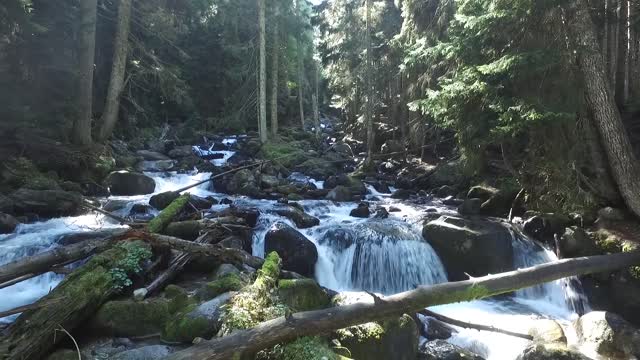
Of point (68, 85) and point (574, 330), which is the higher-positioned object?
point (68, 85)

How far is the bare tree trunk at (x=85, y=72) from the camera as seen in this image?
16016 millimetres

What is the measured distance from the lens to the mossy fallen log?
4750 millimetres

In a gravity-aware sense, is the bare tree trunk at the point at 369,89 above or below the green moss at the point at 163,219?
above

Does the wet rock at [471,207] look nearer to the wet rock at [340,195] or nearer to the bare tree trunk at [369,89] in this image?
the wet rock at [340,195]

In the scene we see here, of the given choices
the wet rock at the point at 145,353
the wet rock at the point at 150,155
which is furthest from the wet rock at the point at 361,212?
the wet rock at the point at 150,155

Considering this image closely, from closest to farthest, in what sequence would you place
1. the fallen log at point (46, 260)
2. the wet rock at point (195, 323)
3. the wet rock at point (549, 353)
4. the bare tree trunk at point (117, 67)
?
the wet rock at point (195, 323) < the fallen log at point (46, 260) < the wet rock at point (549, 353) < the bare tree trunk at point (117, 67)

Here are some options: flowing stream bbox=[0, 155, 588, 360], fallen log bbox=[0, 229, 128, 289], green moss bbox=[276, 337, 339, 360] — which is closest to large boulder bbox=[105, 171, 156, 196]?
flowing stream bbox=[0, 155, 588, 360]

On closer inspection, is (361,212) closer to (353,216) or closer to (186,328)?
(353,216)

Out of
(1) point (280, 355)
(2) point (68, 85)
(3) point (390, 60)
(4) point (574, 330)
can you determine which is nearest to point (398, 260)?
(4) point (574, 330)

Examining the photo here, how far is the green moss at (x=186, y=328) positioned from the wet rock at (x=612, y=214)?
8.98 m

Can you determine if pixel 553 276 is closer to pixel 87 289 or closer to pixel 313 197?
pixel 87 289

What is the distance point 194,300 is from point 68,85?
538 inches

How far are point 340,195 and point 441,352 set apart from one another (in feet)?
34.1

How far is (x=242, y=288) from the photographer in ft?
20.9
